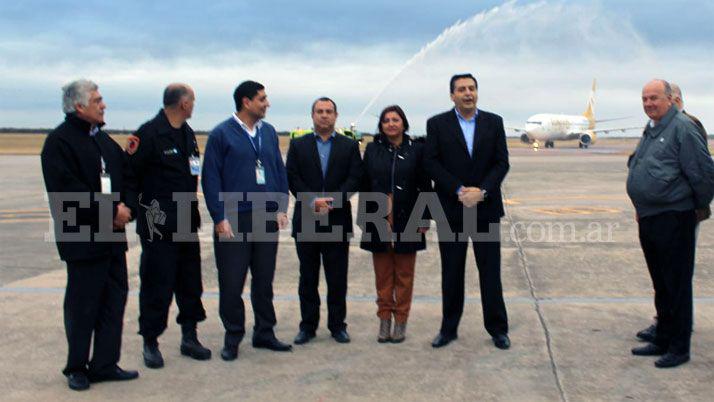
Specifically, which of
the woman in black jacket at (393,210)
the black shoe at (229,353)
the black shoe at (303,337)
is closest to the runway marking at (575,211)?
the woman in black jacket at (393,210)

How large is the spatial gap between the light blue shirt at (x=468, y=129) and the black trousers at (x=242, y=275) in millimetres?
1624

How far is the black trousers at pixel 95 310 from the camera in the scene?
4.68 metres

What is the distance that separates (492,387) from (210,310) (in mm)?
3042

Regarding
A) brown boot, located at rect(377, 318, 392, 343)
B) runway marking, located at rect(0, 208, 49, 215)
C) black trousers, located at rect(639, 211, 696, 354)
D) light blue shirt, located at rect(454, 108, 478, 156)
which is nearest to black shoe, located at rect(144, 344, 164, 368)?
brown boot, located at rect(377, 318, 392, 343)

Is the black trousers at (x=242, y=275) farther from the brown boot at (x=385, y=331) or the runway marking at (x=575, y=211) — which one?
the runway marking at (x=575, y=211)

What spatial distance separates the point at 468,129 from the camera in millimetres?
5793

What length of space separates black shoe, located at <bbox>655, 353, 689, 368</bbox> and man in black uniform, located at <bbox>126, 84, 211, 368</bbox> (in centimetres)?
316

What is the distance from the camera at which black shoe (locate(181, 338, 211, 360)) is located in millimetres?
5328

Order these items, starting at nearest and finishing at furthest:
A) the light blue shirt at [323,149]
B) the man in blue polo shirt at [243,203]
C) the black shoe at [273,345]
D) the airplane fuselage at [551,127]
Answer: the man in blue polo shirt at [243,203] < the black shoe at [273,345] < the light blue shirt at [323,149] < the airplane fuselage at [551,127]

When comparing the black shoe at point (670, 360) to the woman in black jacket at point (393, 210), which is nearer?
the black shoe at point (670, 360)

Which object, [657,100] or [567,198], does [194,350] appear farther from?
[567,198]

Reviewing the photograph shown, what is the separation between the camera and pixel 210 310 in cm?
674

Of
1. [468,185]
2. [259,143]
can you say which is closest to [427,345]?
[468,185]

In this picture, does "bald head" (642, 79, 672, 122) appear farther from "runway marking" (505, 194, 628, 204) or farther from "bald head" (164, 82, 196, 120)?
"runway marking" (505, 194, 628, 204)
